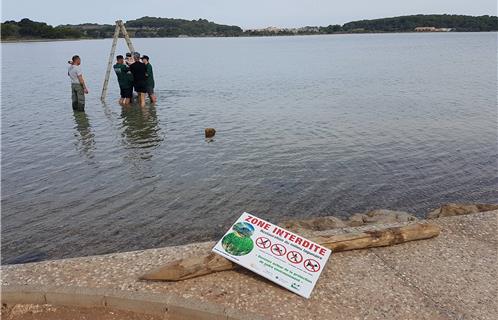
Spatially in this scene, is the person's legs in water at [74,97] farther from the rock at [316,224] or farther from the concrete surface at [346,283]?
the concrete surface at [346,283]

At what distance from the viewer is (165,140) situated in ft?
46.5

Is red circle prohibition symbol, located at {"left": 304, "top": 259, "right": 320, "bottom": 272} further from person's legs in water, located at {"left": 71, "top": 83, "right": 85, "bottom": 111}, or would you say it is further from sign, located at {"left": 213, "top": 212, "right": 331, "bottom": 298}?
person's legs in water, located at {"left": 71, "top": 83, "right": 85, "bottom": 111}

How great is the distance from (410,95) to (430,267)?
20.3 meters

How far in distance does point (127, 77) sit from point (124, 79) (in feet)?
0.80

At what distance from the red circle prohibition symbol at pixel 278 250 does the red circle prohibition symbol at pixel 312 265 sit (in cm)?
29

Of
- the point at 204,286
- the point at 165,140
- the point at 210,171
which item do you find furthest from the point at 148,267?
the point at 165,140

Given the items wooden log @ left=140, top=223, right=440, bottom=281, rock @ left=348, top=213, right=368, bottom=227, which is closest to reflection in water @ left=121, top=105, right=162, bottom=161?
rock @ left=348, top=213, right=368, bottom=227

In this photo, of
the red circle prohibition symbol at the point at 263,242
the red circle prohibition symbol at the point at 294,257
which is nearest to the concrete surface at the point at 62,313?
the red circle prohibition symbol at the point at 263,242

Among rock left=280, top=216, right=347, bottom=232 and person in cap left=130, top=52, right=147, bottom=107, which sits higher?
person in cap left=130, top=52, right=147, bottom=107

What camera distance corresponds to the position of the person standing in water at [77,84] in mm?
17062

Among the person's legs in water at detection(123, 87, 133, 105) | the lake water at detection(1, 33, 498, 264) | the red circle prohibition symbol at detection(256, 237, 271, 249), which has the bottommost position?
the lake water at detection(1, 33, 498, 264)

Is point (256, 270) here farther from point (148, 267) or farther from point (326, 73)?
point (326, 73)

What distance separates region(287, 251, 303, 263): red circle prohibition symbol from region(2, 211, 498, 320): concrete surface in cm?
36

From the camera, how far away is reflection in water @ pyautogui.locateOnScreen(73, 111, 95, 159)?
13.1 meters
